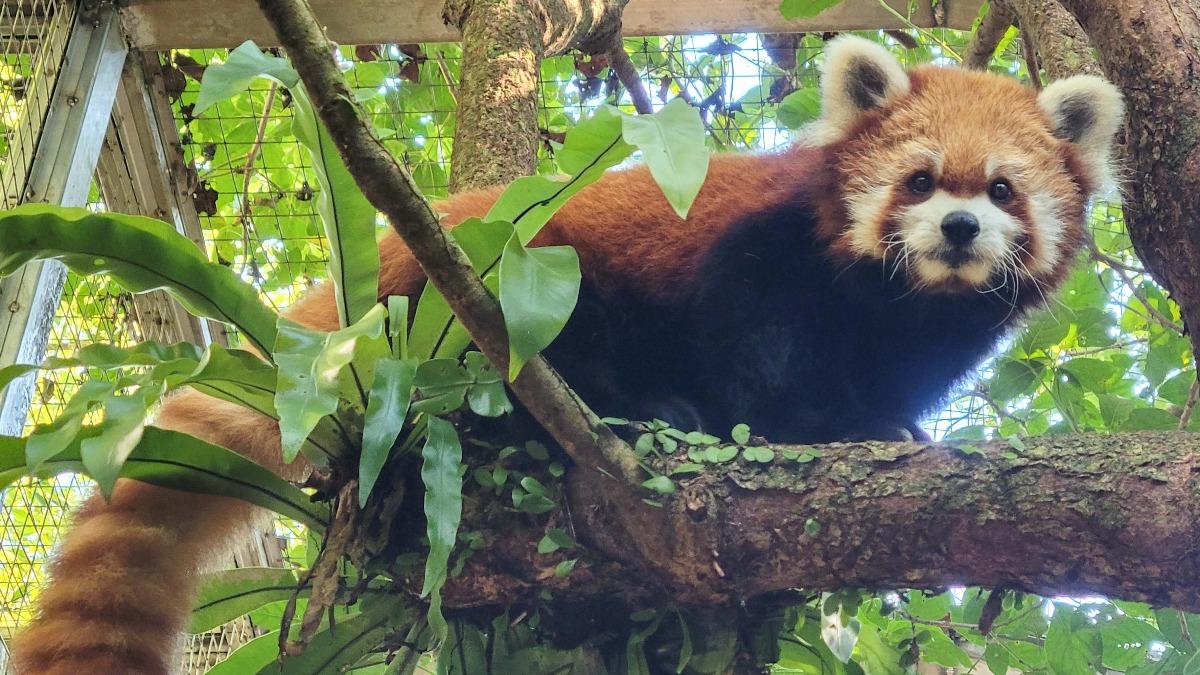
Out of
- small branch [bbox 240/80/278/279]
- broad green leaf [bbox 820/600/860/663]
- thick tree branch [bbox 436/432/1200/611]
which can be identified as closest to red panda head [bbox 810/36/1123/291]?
thick tree branch [bbox 436/432/1200/611]

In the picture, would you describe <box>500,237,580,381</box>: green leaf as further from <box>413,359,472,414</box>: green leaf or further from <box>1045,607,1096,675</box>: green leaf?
<box>1045,607,1096,675</box>: green leaf

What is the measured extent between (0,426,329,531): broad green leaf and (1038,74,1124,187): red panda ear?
6.50ft

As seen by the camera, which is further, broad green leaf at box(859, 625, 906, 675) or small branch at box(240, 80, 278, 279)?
small branch at box(240, 80, 278, 279)

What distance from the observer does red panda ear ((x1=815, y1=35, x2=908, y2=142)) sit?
2621 millimetres

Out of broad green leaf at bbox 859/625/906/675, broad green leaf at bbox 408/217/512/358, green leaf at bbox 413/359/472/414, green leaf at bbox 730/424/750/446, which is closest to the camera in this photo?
broad green leaf at bbox 408/217/512/358

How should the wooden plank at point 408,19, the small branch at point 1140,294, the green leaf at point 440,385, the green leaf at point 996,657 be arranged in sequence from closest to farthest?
the green leaf at point 440,385, the green leaf at point 996,657, the small branch at point 1140,294, the wooden plank at point 408,19

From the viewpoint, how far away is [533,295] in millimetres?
1433

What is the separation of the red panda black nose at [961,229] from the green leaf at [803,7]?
2.57ft

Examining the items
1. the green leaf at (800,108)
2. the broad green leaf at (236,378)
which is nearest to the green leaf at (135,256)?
the broad green leaf at (236,378)

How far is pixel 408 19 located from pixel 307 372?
248 centimetres

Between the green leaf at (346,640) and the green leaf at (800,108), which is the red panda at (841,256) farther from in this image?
the green leaf at (346,640)

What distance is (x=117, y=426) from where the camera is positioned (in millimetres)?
1431

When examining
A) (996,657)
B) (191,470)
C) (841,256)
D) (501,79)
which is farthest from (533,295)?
(996,657)

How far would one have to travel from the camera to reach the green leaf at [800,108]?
3002 millimetres
